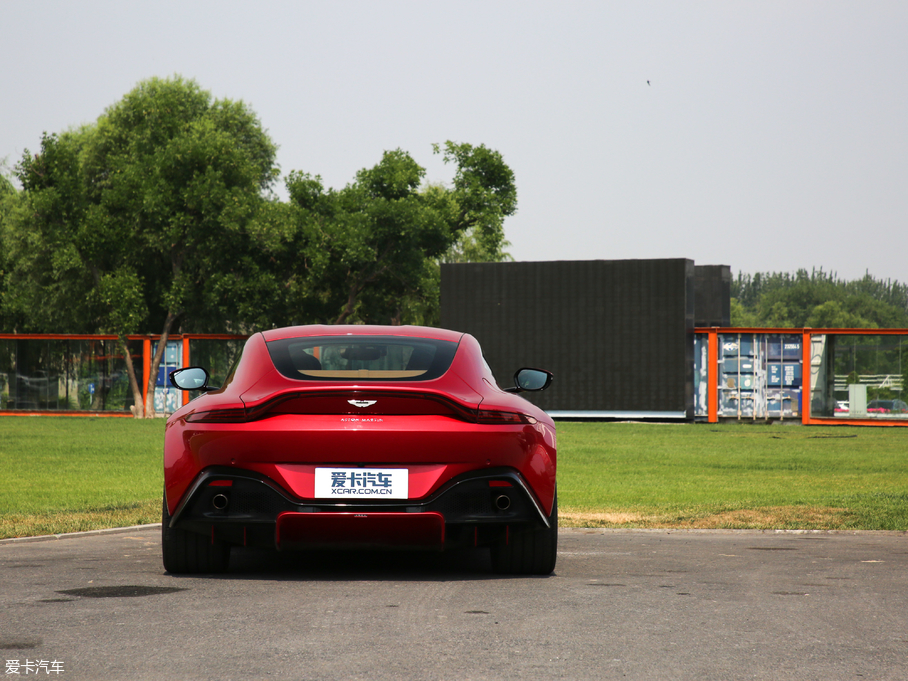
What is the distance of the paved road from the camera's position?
4.41m

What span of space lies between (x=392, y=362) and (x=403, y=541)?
1.11 meters

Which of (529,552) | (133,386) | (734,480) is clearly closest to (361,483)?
(529,552)

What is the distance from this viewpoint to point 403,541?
6.20 meters

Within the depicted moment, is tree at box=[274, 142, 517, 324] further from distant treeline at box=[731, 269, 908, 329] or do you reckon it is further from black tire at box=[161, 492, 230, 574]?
distant treeline at box=[731, 269, 908, 329]

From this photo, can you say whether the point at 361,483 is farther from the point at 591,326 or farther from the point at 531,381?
the point at 591,326

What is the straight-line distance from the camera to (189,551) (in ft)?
21.8

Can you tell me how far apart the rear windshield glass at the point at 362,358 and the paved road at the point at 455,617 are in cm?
117

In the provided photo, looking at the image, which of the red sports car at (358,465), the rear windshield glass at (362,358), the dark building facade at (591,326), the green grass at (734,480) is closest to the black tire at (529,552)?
the red sports car at (358,465)

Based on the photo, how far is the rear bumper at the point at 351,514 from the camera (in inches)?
239

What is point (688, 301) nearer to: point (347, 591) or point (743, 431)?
point (743, 431)

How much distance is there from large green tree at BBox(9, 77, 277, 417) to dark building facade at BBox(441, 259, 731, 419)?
31.6 ft

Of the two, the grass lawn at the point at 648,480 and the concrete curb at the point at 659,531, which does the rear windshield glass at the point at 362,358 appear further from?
the grass lawn at the point at 648,480

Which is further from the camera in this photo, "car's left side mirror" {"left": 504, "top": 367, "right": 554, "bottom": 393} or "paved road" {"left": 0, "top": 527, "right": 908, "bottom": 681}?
"car's left side mirror" {"left": 504, "top": 367, "right": 554, "bottom": 393}

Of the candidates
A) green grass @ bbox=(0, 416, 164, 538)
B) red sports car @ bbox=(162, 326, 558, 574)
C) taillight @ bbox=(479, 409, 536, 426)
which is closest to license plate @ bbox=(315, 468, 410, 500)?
red sports car @ bbox=(162, 326, 558, 574)
